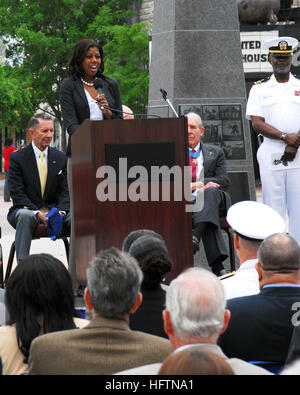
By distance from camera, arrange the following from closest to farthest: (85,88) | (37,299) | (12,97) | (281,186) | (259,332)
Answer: (37,299)
(259,332)
(85,88)
(281,186)
(12,97)

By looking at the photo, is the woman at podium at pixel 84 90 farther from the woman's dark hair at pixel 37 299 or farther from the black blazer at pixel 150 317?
the woman's dark hair at pixel 37 299

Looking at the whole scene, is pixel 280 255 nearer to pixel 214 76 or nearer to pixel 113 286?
pixel 113 286

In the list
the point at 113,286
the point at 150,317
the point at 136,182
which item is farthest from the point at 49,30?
the point at 113,286

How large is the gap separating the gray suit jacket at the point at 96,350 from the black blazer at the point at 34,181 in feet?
15.8

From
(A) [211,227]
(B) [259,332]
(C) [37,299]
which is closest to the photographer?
(C) [37,299]

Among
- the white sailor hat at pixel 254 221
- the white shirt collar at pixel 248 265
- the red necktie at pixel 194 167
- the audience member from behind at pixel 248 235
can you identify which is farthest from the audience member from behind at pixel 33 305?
the red necktie at pixel 194 167

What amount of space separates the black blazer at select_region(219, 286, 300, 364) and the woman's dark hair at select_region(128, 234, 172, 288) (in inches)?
28.0

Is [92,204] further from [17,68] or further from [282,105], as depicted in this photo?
[17,68]

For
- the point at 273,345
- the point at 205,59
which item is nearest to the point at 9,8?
the point at 205,59

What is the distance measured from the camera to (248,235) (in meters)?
4.95

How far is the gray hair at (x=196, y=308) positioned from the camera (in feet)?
8.96

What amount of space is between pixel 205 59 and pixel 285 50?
1.85 m

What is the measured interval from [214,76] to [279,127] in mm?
1954

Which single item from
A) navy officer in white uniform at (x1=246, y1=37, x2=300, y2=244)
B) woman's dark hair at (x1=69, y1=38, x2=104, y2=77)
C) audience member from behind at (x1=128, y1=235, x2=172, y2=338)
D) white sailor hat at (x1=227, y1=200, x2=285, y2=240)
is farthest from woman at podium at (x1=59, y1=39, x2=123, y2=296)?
audience member from behind at (x1=128, y1=235, x2=172, y2=338)
